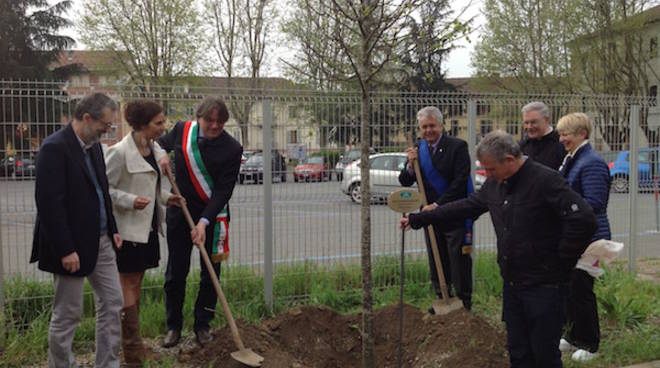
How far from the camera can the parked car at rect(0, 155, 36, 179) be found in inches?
208

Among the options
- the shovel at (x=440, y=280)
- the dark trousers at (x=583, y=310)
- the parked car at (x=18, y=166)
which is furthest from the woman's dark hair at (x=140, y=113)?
the dark trousers at (x=583, y=310)

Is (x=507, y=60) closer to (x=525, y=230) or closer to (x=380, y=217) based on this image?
(x=380, y=217)

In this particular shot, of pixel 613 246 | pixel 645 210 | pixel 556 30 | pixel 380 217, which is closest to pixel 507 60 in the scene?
pixel 556 30

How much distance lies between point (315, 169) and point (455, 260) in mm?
1734

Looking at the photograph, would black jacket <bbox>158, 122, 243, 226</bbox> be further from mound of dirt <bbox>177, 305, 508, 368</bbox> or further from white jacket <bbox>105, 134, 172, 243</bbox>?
mound of dirt <bbox>177, 305, 508, 368</bbox>

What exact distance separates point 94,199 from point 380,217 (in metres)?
3.53

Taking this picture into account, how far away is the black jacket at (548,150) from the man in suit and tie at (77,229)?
3429mm

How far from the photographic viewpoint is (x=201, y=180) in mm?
4863

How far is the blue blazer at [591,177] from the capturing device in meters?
4.57

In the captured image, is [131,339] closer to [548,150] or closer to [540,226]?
[540,226]

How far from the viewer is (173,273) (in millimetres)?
4883

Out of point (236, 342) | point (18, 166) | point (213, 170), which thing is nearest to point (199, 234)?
point (213, 170)

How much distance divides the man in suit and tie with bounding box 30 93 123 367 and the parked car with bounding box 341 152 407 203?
288 centimetres

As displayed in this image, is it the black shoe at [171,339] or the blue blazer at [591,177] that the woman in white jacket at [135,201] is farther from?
the blue blazer at [591,177]
